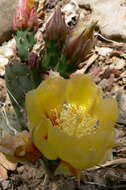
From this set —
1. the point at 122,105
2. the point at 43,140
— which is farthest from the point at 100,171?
the point at 43,140

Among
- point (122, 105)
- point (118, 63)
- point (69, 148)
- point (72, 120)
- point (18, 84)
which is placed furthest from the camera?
point (118, 63)

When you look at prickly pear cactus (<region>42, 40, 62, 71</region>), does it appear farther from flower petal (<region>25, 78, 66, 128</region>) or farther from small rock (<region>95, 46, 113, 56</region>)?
small rock (<region>95, 46, 113, 56</region>)

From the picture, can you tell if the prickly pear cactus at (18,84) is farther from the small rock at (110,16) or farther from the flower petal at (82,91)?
the small rock at (110,16)

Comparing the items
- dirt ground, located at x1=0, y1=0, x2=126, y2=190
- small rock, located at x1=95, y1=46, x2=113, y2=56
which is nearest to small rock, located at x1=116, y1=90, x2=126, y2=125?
dirt ground, located at x1=0, y1=0, x2=126, y2=190

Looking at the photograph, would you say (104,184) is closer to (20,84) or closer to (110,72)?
(20,84)

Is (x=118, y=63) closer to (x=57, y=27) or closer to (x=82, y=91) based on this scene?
(x=57, y=27)

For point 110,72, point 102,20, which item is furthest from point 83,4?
point 110,72

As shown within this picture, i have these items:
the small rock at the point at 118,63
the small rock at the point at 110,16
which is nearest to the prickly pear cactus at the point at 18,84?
the small rock at the point at 118,63
